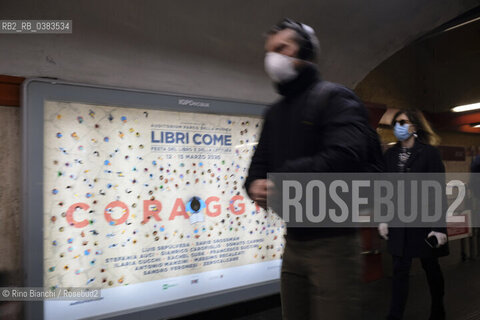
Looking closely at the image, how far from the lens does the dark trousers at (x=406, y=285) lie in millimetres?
2971

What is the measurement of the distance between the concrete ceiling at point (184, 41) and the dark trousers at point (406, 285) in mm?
2116

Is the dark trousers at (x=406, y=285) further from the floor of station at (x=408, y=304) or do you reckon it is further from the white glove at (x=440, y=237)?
the floor of station at (x=408, y=304)

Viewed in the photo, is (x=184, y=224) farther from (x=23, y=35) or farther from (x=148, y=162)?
(x=23, y=35)

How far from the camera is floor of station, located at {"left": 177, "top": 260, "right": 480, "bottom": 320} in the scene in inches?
132

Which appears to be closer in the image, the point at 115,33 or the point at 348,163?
the point at 348,163

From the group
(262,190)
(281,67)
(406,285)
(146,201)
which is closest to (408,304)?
(406,285)

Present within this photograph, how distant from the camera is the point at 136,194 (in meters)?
2.83

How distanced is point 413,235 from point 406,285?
43cm

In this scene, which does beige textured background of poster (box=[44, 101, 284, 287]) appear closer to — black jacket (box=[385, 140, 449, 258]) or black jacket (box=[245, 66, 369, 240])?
black jacket (box=[385, 140, 449, 258])

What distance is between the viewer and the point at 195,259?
3119 mm

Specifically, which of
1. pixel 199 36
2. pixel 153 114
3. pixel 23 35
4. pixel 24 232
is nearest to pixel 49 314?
pixel 24 232

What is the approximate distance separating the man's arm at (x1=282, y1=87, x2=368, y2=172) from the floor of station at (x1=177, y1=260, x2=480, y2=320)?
2.40 metres

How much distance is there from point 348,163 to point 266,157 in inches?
18.0

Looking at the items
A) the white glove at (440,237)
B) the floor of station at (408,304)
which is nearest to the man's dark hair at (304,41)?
the white glove at (440,237)
